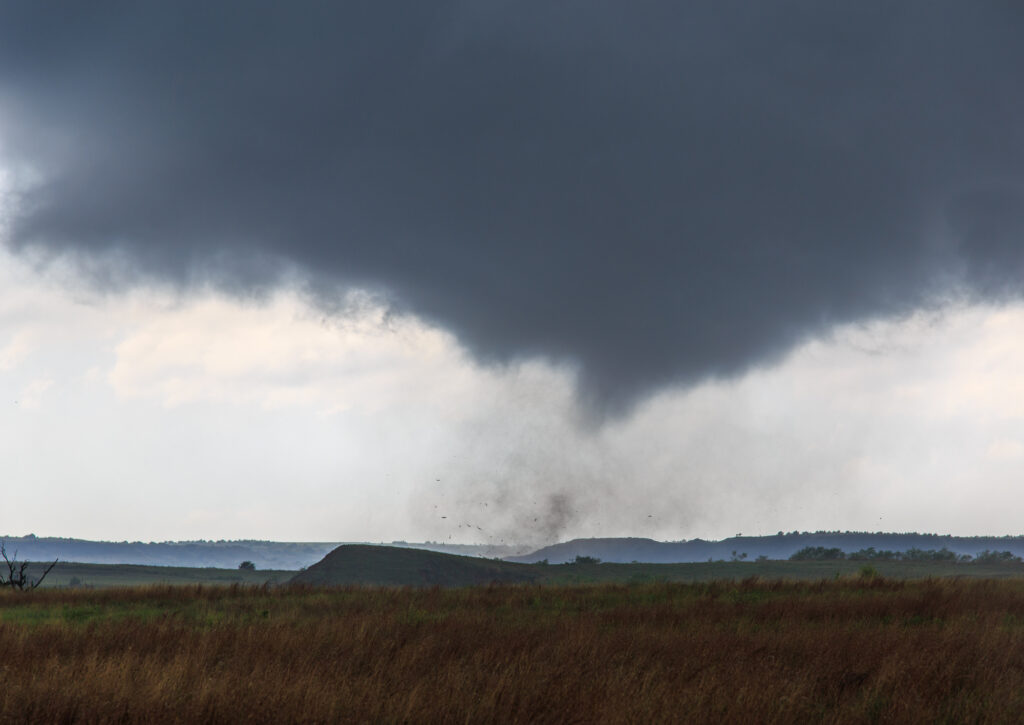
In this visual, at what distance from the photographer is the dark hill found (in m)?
50.3

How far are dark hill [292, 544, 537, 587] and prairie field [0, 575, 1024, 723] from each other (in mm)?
31936

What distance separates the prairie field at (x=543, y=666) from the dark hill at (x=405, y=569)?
1257 inches

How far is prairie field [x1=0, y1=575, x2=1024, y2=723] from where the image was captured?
25.2ft

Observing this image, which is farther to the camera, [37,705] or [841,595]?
[841,595]

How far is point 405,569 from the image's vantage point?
52594mm

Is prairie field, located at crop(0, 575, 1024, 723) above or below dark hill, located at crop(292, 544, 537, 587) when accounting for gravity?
above

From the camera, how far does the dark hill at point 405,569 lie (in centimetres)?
5028

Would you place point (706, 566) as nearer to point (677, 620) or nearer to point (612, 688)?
point (677, 620)

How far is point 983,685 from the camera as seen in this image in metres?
9.18

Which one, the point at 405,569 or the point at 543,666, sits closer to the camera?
the point at 543,666

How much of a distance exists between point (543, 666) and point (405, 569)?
4478 cm

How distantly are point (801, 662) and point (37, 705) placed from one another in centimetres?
961

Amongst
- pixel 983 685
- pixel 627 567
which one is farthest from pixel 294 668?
pixel 627 567

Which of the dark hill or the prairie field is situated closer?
the prairie field
